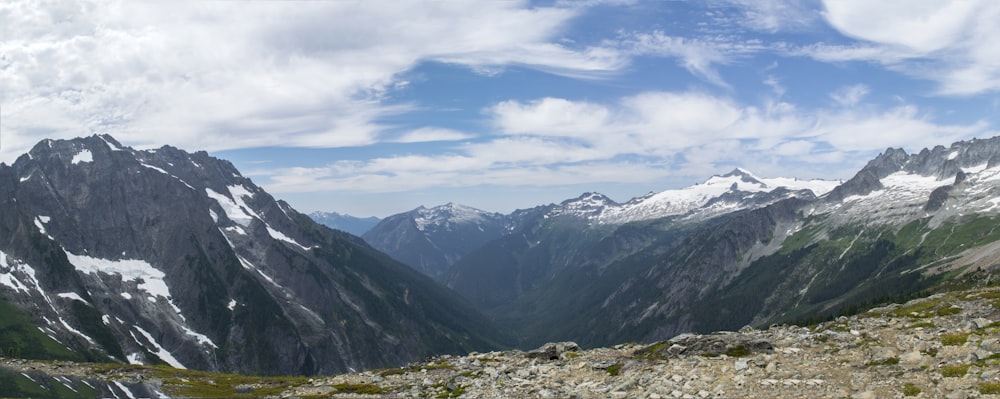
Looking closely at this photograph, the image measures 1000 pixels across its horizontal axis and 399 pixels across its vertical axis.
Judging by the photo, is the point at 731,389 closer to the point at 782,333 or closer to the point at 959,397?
the point at 959,397

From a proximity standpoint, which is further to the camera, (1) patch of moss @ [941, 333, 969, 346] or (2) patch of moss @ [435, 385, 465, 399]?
(2) patch of moss @ [435, 385, 465, 399]

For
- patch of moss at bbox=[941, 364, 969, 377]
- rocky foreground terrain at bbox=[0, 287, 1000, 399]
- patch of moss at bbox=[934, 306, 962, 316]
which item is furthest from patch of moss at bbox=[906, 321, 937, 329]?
patch of moss at bbox=[941, 364, 969, 377]

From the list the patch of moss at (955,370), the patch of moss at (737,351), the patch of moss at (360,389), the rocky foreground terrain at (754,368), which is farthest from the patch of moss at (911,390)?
the patch of moss at (360,389)

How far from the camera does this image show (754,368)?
1561 inches

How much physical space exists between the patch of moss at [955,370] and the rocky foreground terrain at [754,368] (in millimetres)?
46

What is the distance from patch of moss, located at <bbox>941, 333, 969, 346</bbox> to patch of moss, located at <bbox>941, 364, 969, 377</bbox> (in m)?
5.94

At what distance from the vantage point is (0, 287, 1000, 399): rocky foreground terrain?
33.8 metres

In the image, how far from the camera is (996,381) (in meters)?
30.4

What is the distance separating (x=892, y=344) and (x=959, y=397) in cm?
1375

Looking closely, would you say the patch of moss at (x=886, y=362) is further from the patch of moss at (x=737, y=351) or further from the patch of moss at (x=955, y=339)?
the patch of moss at (x=737, y=351)

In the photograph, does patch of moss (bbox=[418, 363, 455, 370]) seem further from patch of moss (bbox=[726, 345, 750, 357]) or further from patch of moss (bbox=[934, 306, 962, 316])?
patch of moss (bbox=[934, 306, 962, 316])

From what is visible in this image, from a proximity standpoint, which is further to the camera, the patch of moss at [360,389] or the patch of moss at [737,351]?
the patch of moss at [360,389]

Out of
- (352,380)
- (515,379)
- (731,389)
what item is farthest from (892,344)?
(352,380)

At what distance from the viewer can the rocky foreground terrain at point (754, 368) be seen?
33844 mm
